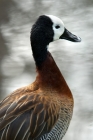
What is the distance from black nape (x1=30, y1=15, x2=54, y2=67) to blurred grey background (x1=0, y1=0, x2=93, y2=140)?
36.5 inches

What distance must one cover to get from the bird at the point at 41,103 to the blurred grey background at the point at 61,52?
0.85 m

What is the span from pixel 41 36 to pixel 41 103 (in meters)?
0.41

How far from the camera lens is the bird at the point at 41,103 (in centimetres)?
326

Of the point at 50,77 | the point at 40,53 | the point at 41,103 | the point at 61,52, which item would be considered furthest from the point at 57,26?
the point at 61,52

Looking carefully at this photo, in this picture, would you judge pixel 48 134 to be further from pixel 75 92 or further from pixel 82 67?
pixel 82 67

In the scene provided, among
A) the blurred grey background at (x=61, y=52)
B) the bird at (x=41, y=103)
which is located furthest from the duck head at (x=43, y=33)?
the blurred grey background at (x=61, y=52)

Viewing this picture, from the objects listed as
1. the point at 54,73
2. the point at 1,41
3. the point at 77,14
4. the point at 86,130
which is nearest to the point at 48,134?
the point at 54,73

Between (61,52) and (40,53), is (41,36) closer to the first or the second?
(40,53)

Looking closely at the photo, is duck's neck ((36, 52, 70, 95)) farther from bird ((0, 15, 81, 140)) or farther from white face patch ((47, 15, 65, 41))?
white face patch ((47, 15, 65, 41))

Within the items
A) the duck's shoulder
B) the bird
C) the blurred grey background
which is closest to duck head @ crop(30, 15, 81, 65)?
the bird

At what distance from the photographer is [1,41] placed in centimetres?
595

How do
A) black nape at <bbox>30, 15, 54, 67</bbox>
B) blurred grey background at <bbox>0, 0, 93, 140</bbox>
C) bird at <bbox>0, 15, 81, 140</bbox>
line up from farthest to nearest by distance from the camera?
1. blurred grey background at <bbox>0, 0, 93, 140</bbox>
2. black nape at <bbox>30, 15, 54, 67</bbox>
3. bird at <bbox>0, 15, 81, 140</bbox>

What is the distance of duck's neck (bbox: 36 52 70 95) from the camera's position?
3.50m

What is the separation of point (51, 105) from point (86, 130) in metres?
1.03
